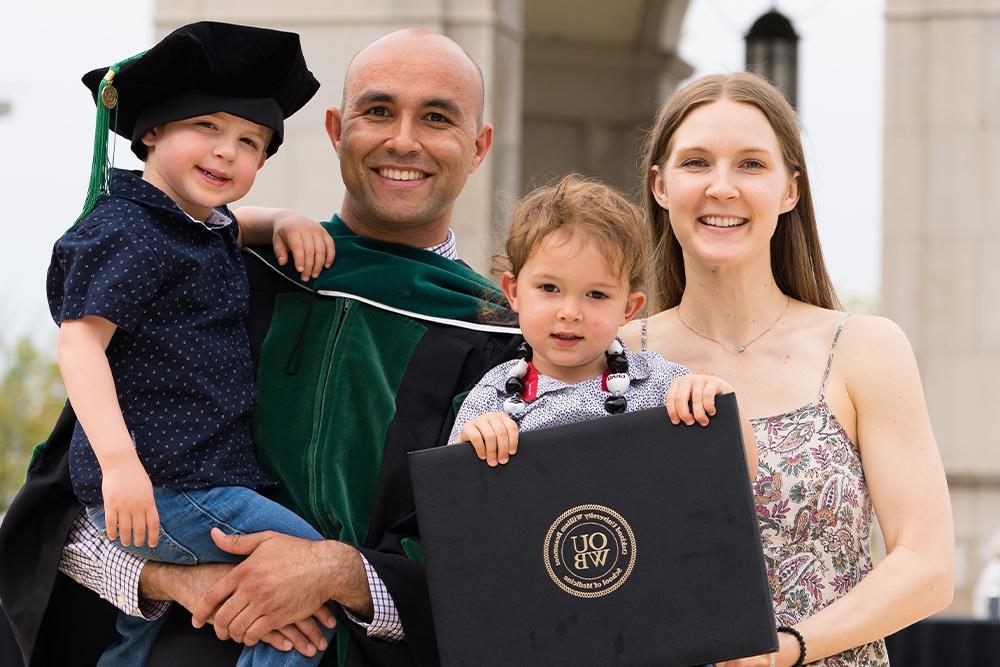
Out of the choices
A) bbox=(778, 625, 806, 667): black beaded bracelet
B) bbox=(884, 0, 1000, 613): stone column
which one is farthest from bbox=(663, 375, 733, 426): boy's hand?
bbox=(884, 0, 1000, 613): stone column

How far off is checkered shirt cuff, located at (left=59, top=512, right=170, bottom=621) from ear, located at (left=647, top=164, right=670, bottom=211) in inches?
51.8

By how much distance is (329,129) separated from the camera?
12.9 feet

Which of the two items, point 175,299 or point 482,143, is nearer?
point 175,299

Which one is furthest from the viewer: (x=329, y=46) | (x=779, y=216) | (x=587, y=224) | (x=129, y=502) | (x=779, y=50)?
(x=329, y=46)

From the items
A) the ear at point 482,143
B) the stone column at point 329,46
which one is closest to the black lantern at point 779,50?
the stone column at point 329,46

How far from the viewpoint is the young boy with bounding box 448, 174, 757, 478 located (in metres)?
3.05

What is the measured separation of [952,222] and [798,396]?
18.0 ft

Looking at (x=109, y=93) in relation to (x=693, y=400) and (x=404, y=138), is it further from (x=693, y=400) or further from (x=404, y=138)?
(x=693, y=400)

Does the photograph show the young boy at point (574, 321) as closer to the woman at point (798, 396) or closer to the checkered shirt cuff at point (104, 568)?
the woman at point (798, 396)

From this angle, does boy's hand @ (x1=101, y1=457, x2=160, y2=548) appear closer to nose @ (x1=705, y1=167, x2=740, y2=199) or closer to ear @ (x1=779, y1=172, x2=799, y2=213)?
nose @ (x1=705, y1=167, x2=740, y2=199)

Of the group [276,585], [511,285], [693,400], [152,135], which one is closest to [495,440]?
[693,400]

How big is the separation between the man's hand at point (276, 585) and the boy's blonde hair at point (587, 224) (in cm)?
70

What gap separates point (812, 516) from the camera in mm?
3141

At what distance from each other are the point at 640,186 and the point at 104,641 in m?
1.58
